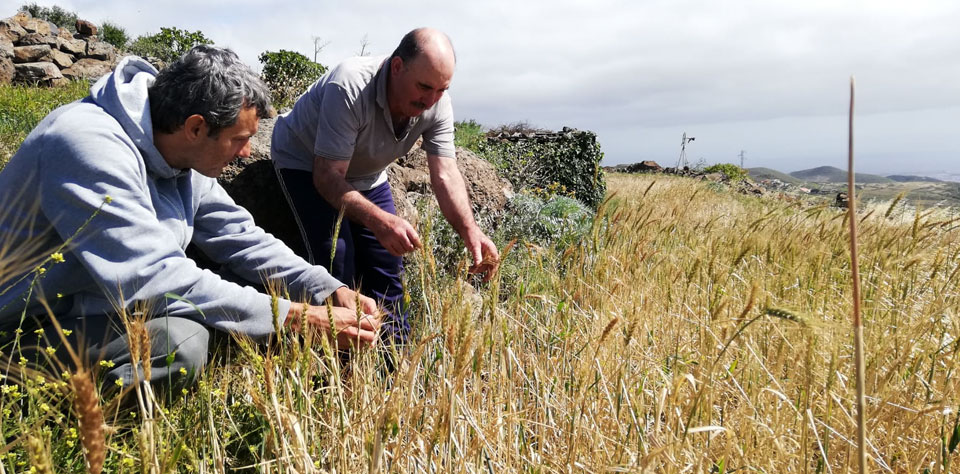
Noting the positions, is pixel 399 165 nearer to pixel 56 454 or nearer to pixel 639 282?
pixel 639 282

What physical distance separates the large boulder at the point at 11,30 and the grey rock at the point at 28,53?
70 centimetres

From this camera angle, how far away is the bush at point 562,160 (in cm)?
813

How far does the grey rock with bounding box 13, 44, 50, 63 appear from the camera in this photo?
12.9 metres

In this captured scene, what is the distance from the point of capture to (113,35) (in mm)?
18812

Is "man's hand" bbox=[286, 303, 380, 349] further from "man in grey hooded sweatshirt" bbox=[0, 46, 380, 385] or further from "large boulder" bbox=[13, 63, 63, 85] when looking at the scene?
"large boulder" bbox=[13, 63, 63, 85]

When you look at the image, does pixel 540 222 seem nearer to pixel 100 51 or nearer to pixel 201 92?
pixel 201 92

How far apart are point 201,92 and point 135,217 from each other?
51 cm

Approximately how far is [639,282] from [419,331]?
1122 mm

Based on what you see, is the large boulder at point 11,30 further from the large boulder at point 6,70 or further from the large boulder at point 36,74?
the large boulder at point 6,70

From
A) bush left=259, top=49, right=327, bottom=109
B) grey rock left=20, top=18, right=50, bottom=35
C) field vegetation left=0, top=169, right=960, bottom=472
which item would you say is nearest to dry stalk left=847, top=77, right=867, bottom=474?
field vegetation left=0, top=169, right=960, bottom=472

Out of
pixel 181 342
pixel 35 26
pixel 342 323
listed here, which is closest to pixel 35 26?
pixel 35 26

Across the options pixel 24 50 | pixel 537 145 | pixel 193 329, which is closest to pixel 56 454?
pixel 193 329

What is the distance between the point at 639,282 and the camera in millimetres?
3176

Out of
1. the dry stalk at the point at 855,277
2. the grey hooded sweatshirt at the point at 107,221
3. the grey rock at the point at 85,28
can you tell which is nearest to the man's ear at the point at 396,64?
the grey hooded sweatshirt at the point at 107,221
